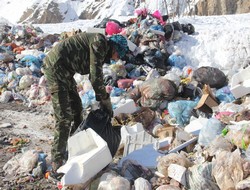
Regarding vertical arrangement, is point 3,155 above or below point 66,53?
below

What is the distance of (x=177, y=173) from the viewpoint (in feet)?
10.1

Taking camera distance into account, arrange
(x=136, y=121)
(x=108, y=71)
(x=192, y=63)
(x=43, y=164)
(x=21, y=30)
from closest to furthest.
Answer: (x=43, y=164)
(x=136, y=121)
(x=108, y=71)
(x=192, y=63)
(x=21, y=30)

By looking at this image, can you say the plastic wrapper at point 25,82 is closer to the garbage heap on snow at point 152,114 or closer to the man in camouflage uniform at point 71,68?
the garbage heap on snow at point 152,114

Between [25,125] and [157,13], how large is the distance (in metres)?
4.27

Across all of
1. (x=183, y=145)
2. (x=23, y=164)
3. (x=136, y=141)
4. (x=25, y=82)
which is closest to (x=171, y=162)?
(x=183, y=145)

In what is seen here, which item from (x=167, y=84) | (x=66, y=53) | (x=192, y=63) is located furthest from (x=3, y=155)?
(x=192, y=63)

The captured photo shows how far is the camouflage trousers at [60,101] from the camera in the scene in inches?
141

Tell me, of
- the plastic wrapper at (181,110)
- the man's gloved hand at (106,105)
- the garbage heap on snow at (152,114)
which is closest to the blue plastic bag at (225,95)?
the garbage heap on snow at (152,114)

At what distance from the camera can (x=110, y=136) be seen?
3.64 m

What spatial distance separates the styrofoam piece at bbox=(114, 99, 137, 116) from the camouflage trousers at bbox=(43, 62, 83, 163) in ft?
4.37

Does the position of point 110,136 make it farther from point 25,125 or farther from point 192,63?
point 192,63

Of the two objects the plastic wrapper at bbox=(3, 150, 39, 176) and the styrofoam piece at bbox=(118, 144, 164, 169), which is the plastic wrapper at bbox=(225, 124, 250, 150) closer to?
the styrofoam piece at bbox=(118, 144, 164, 169)

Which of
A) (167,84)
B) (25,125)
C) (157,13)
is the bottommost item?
(25,125)

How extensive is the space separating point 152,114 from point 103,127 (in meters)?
1.56
